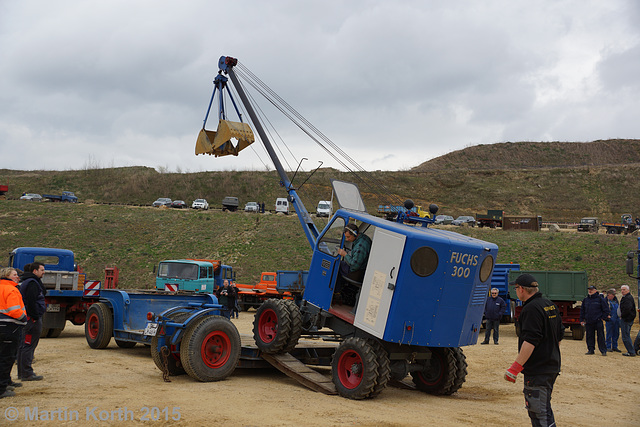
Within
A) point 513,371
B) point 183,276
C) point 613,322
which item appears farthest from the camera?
point 183,276

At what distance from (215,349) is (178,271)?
11.7 meters

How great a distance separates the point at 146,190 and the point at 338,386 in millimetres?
72438

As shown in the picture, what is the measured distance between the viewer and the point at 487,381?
11.1 meters

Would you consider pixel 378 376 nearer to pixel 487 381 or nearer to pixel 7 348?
pixel 487 381

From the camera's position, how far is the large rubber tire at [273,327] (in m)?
9.55

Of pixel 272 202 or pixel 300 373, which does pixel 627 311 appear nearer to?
pixel 300 373

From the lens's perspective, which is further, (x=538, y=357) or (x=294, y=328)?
(x=294, y=328)

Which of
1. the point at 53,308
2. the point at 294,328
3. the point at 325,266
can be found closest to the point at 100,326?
the point at 53,308

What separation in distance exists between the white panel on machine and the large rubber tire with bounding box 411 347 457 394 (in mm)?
1726

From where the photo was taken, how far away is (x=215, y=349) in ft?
30.5

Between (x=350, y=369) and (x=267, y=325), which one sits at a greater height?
(x=267, y=325)

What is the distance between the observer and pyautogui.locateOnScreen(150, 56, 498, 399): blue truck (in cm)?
823

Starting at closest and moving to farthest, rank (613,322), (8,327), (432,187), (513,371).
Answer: (513,371) < (8,327) < (613,322) < (432,187)

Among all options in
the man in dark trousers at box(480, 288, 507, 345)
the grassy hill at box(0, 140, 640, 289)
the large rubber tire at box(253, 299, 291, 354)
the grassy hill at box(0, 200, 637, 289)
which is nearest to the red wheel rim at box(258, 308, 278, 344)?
the large rubber tire at box(253, 299, 291, 354)
